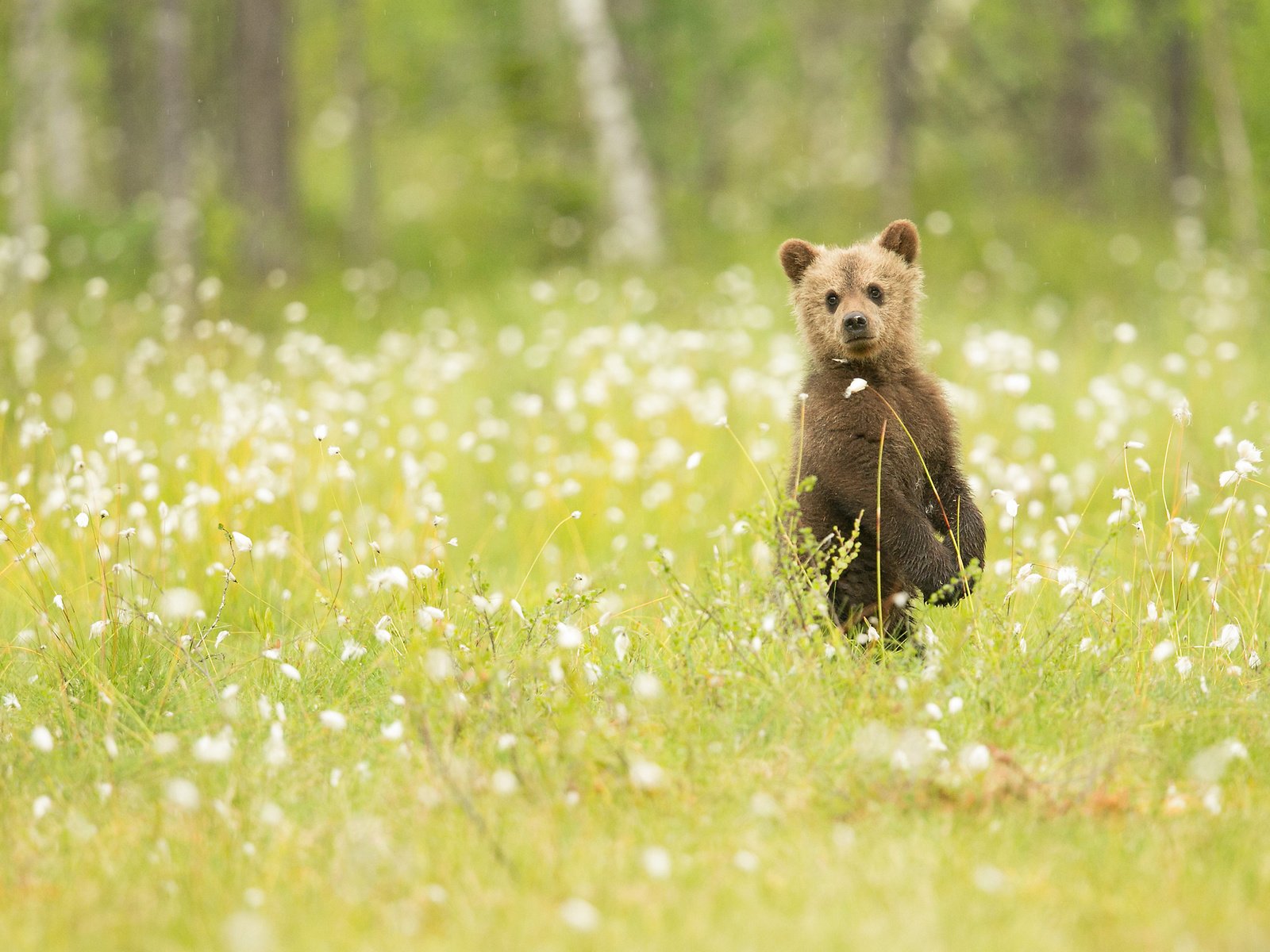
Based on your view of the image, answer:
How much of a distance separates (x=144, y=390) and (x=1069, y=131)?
17.5 meters

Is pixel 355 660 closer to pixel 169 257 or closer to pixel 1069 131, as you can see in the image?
pixel 169 257

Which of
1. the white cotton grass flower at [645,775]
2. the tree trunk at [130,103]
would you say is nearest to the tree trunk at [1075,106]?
the tree trunk at [130,103]

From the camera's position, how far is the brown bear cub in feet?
15.8

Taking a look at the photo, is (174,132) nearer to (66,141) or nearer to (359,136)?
(359,136)

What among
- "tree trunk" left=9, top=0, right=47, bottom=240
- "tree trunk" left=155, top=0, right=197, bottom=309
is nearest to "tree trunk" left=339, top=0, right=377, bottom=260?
"tree trunk" left=155, top=0, right=197, bottom=309

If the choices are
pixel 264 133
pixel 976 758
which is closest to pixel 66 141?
pixel 264 133

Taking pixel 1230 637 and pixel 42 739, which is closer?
pixel 42 739

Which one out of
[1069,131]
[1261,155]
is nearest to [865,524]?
[1261,155]

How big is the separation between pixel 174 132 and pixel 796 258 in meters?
9.19

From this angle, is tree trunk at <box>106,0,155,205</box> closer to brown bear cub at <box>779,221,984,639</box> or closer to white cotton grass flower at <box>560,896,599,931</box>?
brown bear cub at <box>779,221,984,639</box>

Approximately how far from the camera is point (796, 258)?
5.62m

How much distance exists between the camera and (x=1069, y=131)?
856 inches

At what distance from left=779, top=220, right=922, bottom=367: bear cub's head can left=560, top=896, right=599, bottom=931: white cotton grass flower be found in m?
2.63

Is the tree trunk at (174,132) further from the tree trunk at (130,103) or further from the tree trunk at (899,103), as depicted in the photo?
the tree trunk at (130,103)
